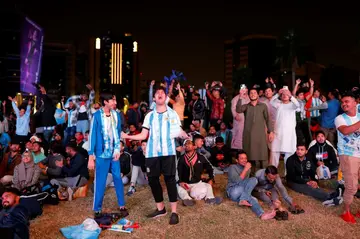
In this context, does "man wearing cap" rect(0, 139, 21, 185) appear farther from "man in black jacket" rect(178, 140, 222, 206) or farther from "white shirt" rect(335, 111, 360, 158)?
"white shirt" rect(335, 111, 360, 158)

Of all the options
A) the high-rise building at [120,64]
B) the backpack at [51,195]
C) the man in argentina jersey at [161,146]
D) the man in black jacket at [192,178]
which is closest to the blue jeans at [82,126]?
the backpack at [51,195]

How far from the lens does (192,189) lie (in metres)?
7.53

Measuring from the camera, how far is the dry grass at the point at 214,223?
18.6 feet

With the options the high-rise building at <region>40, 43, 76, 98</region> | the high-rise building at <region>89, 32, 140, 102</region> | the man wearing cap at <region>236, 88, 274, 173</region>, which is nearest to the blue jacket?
the man wearing cap at <region>236, 88, 274, 173</region>

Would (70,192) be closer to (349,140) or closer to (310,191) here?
(310,191)

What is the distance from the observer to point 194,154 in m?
7.92

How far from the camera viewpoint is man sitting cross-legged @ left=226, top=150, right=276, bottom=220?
6.68 metres

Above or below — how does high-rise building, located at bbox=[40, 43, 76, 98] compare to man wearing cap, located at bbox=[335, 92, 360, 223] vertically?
above

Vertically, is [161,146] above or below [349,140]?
below

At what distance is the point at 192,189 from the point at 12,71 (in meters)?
61.2

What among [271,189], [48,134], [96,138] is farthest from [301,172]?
[48,134]

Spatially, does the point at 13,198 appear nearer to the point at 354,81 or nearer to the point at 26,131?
the point at 26,131

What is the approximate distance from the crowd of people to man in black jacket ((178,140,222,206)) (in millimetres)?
21

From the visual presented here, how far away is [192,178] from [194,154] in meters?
0.52
